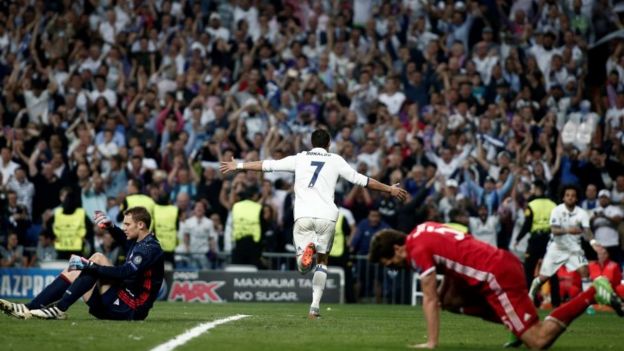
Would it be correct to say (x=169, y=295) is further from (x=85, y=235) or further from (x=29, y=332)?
(x=29, y=332)

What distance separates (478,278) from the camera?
11.0 metres

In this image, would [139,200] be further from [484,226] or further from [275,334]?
[275,334]

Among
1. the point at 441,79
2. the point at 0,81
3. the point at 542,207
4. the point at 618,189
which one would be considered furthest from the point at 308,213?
the point at 0,81

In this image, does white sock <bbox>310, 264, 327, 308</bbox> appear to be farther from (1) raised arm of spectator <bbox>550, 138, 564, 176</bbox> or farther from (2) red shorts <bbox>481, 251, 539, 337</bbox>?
(1) raised arm of spectator <bbox>550, 138, 564, 176</bbox>

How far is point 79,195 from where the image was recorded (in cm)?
2641

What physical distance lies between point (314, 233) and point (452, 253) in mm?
5637

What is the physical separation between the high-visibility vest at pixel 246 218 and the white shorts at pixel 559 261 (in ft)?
19.3

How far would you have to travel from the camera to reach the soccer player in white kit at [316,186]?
16.3 meters

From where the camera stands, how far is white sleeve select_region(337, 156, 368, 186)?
16203mm

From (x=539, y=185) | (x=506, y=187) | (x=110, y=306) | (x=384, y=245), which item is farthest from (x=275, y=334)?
(x=506, y=187)

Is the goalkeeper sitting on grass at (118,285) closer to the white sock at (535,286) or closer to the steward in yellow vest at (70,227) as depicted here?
the white sock at (535,286)

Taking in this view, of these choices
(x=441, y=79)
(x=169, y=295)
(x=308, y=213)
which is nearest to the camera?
(x=308, y=213)

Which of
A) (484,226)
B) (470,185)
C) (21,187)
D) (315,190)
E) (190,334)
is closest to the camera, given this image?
(190,334)

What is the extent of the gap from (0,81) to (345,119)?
27.3ft
